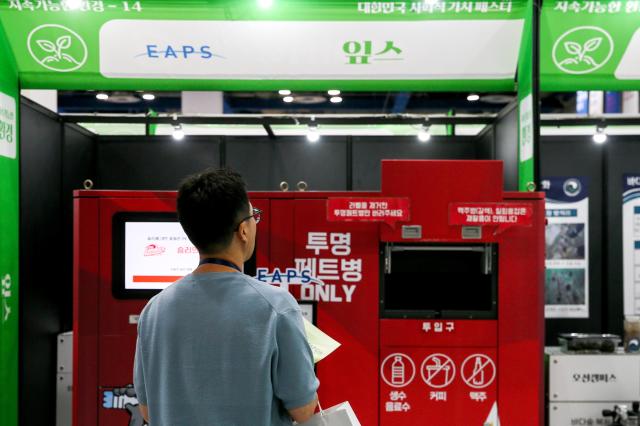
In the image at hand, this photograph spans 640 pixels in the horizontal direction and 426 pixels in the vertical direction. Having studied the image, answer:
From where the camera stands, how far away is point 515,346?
123 inches

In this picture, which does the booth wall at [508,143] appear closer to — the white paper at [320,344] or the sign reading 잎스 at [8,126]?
the white paper at [320,344]

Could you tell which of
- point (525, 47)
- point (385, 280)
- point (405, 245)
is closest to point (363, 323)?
point (385, 280)

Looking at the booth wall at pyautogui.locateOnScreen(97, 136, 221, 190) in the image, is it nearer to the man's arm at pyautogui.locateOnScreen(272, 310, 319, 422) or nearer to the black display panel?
the black display panel

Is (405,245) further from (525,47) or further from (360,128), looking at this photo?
(360,128)

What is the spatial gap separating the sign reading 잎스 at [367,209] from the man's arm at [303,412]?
1.59 meters

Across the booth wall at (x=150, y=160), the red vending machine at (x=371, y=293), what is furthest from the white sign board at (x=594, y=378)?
the booth wall at (x=150, y=160)

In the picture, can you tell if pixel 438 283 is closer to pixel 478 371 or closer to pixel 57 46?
pixel 478 371

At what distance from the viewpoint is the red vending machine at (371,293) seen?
3.08 metres

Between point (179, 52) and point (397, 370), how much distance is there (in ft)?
7.53

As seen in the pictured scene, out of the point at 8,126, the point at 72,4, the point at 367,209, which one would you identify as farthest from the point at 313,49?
the point at 8,126

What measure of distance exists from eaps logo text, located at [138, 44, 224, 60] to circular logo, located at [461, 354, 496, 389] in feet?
7.64

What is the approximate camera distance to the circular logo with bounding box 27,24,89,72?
3.76m

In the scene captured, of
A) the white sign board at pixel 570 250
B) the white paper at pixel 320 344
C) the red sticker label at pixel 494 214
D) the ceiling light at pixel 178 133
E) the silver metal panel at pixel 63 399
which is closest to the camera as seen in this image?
the white paper at pixel 320 344

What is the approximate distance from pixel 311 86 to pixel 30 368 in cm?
257
